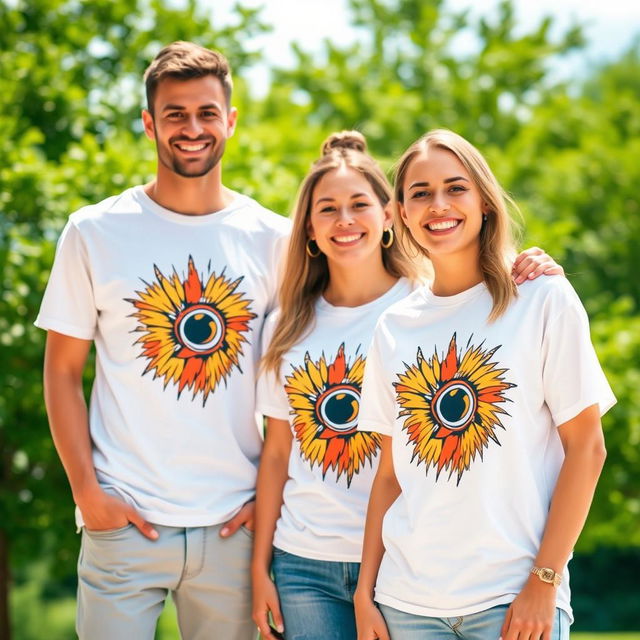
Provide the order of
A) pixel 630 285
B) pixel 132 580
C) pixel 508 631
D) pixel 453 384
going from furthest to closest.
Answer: pixel 630 285, pixel 132 580, pixel 453 384, pixel 508 631

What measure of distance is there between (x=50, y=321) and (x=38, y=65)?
3.49 m

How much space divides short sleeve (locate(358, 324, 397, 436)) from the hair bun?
866 mm

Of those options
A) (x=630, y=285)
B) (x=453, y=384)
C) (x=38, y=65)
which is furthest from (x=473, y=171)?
(x=630, y=285)

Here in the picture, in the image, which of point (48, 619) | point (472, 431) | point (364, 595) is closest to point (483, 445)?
point (472, 431)

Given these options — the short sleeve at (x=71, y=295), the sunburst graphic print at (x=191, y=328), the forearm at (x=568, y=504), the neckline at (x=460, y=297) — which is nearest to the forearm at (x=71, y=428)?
the short sleeve at (x=71, y=295)

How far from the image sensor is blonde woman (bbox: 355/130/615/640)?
8.64 ft

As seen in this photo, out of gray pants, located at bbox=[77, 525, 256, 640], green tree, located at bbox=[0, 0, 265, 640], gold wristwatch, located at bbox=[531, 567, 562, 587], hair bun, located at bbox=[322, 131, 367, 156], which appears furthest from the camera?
green tree, located at bbox=[0, 0, 265, 640]

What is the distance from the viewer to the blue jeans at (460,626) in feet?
8.58

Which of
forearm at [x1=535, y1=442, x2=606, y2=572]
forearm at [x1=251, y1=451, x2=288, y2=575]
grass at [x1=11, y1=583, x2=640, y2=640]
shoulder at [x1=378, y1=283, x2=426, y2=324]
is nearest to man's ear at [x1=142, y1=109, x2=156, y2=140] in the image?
shoulder at [x1=378, y1=283, x2=426, y2=324]

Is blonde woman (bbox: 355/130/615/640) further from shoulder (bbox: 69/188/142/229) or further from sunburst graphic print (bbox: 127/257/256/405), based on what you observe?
shoulder (bbox: 69/188/142/229)

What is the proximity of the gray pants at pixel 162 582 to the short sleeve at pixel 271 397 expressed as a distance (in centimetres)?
43

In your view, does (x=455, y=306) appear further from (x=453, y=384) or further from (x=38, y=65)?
(x=38, y=65)

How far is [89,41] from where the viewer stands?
21.4 ft

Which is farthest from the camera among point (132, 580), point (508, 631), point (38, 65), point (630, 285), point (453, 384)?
point (630, 285)
